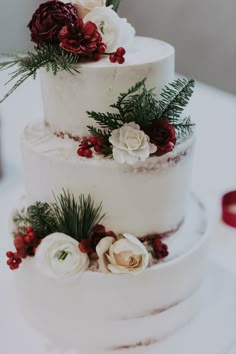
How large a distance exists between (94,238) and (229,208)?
68 centimetres

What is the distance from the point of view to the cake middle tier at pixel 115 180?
1.03 meters

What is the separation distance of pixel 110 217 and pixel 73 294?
171mm

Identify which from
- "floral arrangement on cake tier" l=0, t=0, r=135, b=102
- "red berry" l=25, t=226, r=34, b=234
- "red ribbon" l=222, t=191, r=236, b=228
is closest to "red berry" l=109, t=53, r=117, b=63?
"floral arrangement on cake tier" l=0, t=0, r=135, b=102

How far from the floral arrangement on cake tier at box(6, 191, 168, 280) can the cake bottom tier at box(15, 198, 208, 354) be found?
1.2 inches

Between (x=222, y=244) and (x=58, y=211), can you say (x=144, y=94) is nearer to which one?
(x=58, y=211)

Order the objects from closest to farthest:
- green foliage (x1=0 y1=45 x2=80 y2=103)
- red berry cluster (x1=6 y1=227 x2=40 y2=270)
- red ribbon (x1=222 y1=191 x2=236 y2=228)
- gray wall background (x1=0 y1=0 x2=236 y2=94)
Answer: green foliage (x1=0 y1=45 x2=80 y2=103) < red berry cluster (x1=6 y1=227 x2=40 y2=270) < red ribbon (x1=222 y1=191 x2=236 y2=228) < gray wall background (x1=0 y1=0 x2=236 y2=94)

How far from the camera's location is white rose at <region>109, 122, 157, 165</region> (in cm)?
98

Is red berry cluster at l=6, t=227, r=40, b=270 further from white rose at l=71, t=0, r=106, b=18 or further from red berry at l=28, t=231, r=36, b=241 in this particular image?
white rose at l=71, t=0, r=106, b=18

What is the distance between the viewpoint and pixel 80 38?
1001 mm

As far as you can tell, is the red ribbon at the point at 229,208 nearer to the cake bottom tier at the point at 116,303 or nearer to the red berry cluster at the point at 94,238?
the cake bottom tier at the point at 116,303

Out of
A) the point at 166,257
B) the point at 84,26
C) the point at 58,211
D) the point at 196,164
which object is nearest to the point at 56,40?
the point at 84,26

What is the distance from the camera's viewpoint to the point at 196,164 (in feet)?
6.28

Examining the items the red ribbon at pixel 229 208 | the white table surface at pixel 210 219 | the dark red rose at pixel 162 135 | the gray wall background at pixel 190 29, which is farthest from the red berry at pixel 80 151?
the gray wall background at pixel 190 29

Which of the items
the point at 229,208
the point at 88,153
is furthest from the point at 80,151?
the point at 229,208
